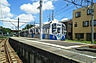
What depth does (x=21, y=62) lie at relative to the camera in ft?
46.7

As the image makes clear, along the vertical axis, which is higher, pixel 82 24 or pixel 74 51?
pixel 82 24

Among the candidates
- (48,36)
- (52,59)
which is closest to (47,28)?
(48,36)

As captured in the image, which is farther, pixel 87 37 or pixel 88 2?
pixel 87 37

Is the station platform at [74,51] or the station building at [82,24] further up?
the station building at [82,24]

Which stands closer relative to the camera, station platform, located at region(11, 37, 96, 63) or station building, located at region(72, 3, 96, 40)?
station platform, located at region(11, 37, 96, 63)

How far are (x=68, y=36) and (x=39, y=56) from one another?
40.6 m

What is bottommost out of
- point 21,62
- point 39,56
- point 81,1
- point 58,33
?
point 21,62

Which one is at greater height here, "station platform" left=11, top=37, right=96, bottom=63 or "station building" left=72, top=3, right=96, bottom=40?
"station building" left=72, top=3, right=96, bottom=40

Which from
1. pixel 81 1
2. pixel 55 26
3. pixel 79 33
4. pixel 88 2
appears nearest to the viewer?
pixel 81 1

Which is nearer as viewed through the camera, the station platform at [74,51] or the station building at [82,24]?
the station platform at [74,51]

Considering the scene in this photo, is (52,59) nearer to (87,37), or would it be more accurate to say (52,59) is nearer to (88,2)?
(88,2)

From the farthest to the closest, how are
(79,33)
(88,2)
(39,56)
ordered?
1. (79,33)
2. (88,2)
3. (39,56)

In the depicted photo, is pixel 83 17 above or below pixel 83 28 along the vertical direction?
above

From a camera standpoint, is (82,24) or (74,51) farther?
(82,24)
